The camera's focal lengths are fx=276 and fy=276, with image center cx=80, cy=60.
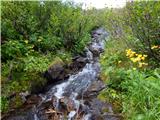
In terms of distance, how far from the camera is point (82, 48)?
12.6 metres

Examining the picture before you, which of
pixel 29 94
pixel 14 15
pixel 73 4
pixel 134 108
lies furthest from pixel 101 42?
pixel 134 108

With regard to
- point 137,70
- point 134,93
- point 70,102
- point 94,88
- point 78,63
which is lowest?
point 78,63

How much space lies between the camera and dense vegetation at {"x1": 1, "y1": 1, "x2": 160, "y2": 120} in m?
5.26

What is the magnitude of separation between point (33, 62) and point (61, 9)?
3825 millimetres

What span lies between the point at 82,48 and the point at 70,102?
18.7ft

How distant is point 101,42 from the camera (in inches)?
612

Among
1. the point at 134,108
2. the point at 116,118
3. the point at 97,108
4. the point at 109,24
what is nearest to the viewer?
the point at 134,108

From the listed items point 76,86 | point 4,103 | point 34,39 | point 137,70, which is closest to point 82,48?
point 34,39

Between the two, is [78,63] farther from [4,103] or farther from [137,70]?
[137,70]

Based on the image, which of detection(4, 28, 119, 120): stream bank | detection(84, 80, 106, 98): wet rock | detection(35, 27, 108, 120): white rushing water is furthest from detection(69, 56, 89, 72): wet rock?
detection(84, 80, 106, 98): wet rock

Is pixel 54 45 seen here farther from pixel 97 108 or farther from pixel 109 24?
pixel 97 108

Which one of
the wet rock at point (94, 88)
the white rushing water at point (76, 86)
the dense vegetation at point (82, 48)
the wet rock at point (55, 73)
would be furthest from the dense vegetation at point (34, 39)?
the wet rock at point (94, 88)

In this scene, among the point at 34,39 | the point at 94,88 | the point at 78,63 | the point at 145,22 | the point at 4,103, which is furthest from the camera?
the point at 78,63

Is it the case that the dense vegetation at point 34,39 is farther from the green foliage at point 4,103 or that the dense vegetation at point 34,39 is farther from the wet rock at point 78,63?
the wet rock at point 78,63
